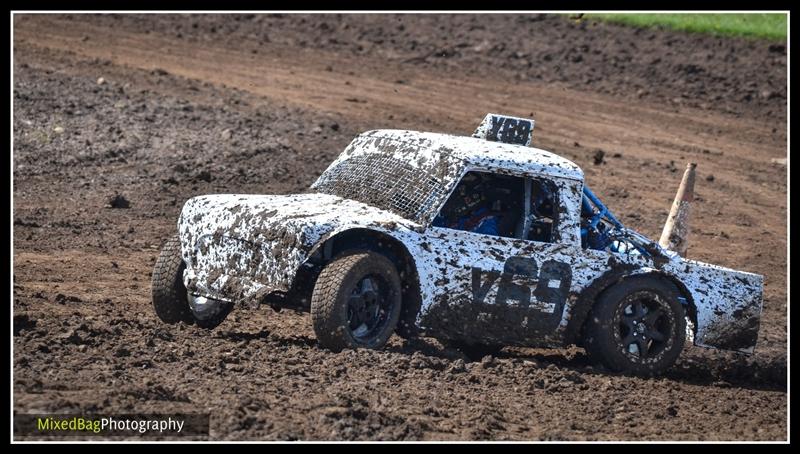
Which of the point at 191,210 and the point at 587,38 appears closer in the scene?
the point at 191,210

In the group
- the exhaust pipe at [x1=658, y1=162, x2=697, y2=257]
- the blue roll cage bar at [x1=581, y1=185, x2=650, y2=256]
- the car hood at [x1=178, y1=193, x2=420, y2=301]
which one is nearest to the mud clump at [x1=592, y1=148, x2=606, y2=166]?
the exhaust pipe at [x1=658, y1=162, x2=697, y2=257]

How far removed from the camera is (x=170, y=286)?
1109 centimetres

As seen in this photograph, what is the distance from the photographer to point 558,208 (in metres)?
11.2

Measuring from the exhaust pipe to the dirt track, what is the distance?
54.1 inches

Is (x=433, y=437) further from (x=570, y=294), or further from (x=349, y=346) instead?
(x=570, y=294)

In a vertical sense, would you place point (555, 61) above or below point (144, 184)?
above

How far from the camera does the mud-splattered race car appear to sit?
34.1 feet

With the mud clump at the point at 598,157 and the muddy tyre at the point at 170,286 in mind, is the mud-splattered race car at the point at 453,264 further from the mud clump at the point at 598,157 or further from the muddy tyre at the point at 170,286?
the mud clump at the point at 598,157

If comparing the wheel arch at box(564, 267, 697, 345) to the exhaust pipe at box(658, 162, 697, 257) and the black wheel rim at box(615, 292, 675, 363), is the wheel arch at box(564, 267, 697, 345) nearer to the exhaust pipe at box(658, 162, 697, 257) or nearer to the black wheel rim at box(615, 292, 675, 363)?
the black wheel rim at box(615, 292, 675, 363)

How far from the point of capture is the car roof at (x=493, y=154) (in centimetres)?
1109

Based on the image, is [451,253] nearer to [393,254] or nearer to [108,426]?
[393,254]

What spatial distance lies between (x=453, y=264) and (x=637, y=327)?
174 cm

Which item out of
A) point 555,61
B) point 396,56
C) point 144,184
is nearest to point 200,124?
point 144,184

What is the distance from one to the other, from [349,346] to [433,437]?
175cm
